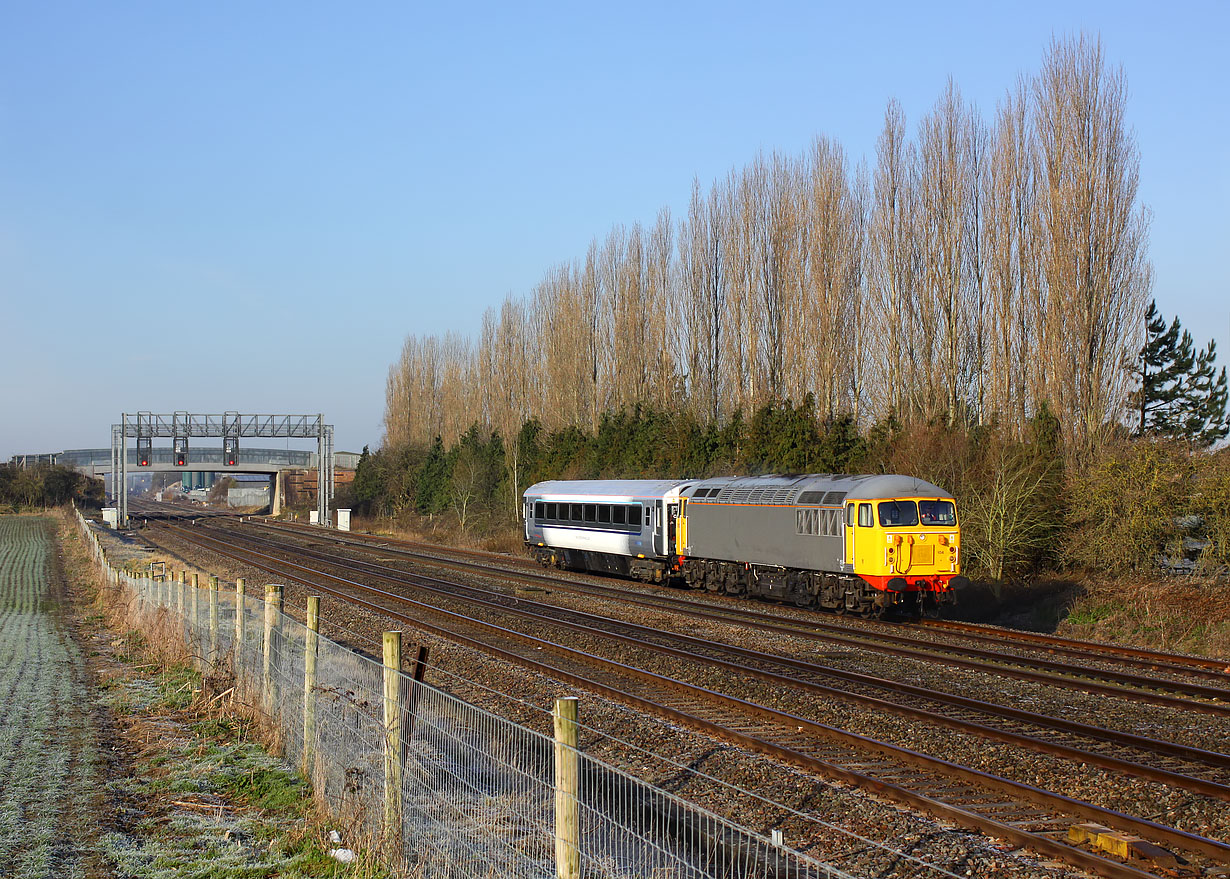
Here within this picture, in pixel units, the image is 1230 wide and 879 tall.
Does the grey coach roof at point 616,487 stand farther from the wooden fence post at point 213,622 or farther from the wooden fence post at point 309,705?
the wooden fence post at point 309,705

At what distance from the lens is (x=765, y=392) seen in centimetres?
4016

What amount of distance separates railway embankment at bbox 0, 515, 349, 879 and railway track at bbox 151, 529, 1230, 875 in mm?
4605

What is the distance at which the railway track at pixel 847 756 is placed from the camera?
760 centimetres

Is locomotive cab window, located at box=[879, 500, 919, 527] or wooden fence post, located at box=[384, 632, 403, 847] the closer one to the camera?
wooden fence post, located at box=[384, 632, 403, 847]

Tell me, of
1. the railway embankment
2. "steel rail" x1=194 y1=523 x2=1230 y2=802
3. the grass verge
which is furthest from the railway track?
the railway embankment

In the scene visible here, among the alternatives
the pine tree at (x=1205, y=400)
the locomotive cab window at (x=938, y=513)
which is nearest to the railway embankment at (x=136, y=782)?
the locomotive cab window at (x=938, y=513)

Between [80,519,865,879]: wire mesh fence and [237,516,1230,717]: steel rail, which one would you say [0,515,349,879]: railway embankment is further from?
[237,516,1230,717]: steel rail

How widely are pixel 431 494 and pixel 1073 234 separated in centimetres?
4687

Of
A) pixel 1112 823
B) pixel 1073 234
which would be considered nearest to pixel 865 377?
pixel 1073 234

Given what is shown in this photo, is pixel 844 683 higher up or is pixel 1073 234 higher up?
pixel 1073 234

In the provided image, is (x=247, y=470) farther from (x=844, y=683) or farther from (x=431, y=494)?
(x=844, y=683)

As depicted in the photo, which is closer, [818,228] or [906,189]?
[906,189]

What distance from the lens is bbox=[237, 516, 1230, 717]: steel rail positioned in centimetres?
1312

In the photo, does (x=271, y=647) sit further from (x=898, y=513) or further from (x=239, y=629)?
(x=898, y=513)
